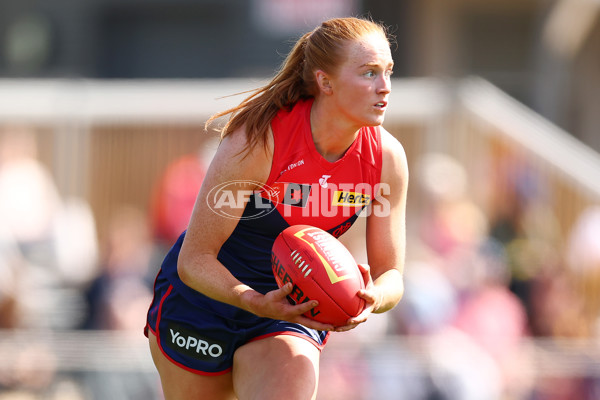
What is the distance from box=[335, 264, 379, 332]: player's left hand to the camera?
372 centimetres

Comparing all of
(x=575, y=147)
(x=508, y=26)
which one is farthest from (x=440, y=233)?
(x=508, y=26)

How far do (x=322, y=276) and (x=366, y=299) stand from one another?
19cm

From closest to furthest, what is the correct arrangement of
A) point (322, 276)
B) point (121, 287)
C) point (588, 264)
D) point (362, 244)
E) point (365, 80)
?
1. point (322, 276)
2. point (365, 80)
3. point (121, 287)
4. point (588, 264)
5. point (362, 244)

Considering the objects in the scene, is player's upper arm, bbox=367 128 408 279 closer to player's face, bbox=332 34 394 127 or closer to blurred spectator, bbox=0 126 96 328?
player's face, bbox=332 34 394 127

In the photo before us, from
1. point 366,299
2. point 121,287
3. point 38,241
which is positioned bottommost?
point 121,287

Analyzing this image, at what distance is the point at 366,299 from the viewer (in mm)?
3732

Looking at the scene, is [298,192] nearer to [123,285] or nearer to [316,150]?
[316,150]

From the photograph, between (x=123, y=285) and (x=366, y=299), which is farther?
(x=123, y=285)

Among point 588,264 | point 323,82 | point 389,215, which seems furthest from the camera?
point 588,264

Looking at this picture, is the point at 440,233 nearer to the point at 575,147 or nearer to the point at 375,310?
the point at 575,147

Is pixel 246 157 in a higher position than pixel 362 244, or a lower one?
higher

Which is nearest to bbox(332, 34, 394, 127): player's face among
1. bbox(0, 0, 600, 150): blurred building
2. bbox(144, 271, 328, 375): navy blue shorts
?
bbox(144, 271, 328, 375): navy blue shorts

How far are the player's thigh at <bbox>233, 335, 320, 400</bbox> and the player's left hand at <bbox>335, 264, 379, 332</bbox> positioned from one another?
1.07ft

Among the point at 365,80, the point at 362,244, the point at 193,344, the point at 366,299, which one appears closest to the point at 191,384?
the point at 193,344
